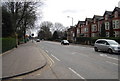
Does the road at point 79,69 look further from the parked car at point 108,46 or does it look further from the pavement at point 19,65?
the parked car at point 108,46

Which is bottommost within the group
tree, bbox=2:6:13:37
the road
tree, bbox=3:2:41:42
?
the road

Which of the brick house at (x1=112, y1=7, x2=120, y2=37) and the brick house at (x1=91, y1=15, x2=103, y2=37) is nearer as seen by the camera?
the brick house at (x1=112, y1=7, x2=120, y2=37)

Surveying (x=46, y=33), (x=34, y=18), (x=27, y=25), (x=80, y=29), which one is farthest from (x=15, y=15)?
(x=46, y=33)

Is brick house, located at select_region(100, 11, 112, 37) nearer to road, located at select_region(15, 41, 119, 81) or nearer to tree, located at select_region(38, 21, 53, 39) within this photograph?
road, located at select_region(15, 41, 119, 81)

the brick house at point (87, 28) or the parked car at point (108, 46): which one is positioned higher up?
the brick house at point (87, 28)

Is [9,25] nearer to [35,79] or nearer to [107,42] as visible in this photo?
[107,42]

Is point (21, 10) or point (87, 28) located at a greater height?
point (21, 10)

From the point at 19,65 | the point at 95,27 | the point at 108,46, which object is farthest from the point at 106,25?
the point at 19,65

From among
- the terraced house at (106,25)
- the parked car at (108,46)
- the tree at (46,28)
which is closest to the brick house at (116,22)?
the terraced house at (106,25)

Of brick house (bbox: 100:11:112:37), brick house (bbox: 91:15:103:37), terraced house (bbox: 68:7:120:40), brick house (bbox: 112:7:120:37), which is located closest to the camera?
brick house (bbox: 112:7:120:37)

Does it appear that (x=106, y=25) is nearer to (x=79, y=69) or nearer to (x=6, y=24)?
(x=6, y=24)

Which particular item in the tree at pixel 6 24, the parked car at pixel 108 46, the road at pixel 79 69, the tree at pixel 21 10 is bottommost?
the road at pixel 79 69

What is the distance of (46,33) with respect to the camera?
427ft

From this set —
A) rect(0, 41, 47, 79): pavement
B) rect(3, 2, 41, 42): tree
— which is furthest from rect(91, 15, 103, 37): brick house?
rect(0, 41, 47, 79): pavement
